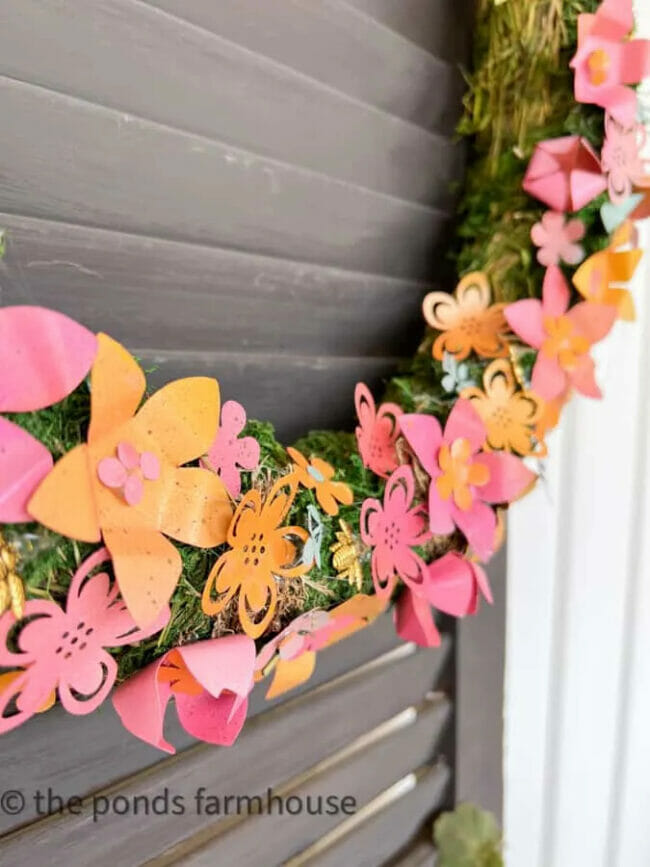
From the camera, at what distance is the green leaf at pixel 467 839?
820mm

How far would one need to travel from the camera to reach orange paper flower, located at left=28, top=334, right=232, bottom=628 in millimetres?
344

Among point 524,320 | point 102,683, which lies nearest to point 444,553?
point 524,320

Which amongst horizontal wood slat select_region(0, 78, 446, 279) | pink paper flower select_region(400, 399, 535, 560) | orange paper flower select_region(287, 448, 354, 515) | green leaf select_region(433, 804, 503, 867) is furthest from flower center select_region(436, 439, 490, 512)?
green leaf select_region(433, 804, 503, 867)

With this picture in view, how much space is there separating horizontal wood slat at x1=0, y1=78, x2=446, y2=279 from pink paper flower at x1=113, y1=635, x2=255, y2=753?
284 mm

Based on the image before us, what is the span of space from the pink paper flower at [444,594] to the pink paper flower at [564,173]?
0.33 metres

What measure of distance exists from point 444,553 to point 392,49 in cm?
46

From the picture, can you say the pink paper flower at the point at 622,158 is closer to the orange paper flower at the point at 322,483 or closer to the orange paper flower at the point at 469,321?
the orange paper flower at the point at 469,321

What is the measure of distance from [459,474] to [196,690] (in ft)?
0.89

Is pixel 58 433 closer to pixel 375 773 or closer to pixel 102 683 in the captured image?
pixel 102 683

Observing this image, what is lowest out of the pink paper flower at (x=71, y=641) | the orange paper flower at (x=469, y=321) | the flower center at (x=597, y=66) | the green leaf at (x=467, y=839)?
the green leaf at (x=467, y=839)

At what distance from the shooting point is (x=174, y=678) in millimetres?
428

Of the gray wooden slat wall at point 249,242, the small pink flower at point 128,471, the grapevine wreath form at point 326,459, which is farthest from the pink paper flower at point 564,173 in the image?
the small pink flower at point 128,471

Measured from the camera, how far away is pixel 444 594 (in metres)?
0.60

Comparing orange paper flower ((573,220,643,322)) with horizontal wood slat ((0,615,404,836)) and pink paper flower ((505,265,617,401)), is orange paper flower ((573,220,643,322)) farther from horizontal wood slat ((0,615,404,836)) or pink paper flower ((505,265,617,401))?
horizontal wood slat ((0,615,404,836))
